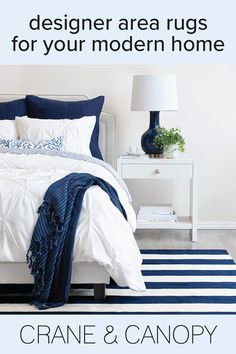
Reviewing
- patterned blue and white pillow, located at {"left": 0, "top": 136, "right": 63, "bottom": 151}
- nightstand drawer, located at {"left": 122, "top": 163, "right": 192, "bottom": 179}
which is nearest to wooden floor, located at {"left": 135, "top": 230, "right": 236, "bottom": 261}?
nightstand drawer, located at {"left": 122, "top": 163, "right": 192, "bottom": 179}

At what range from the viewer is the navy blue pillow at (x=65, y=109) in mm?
5602

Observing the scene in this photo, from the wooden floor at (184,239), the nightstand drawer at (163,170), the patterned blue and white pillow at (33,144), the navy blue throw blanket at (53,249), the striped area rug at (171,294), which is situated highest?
the patterned blue and white pillow at (33,144)

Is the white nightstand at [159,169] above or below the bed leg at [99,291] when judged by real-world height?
above

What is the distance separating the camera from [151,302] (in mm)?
3912

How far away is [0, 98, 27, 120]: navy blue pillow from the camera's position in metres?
5.65

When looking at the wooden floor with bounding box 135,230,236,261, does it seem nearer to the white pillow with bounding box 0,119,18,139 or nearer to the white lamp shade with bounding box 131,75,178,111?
the white lamp shade with bounding box 131,75,178,111

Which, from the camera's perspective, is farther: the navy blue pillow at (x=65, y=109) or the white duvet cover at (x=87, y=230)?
the navy blue pillow at (x=65, y=109)

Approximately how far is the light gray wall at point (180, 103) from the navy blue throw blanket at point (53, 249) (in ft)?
7.39

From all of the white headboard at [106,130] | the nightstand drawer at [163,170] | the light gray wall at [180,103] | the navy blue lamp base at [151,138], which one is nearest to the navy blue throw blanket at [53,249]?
the nightstand drawer at [163,170]

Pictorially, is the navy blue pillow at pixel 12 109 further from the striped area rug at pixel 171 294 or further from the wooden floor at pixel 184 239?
the striped area rug at pixel 171 294

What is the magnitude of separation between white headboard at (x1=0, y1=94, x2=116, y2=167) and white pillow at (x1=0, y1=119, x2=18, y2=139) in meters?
0.44

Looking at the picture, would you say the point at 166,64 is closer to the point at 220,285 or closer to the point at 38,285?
the point at 220,285

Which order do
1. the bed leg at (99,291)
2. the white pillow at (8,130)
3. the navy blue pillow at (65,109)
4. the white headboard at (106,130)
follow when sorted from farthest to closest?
the white headboard at (106,130) < the navy blue pillow at (65,109) < the white pillow at (8,130) < the bed leg at (99,291)

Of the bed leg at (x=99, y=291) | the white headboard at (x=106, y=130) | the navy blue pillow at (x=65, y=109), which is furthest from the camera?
the white headboard at (x=106, y=130)
